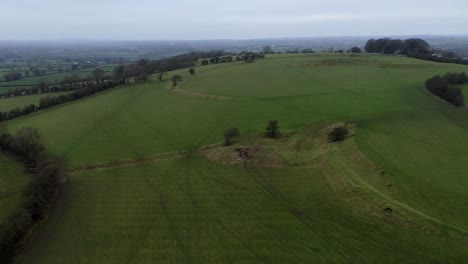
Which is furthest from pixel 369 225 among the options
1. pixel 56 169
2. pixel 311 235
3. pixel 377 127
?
pixel 56 169

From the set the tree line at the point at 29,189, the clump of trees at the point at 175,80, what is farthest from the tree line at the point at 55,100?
the tree line at the point at 29,189

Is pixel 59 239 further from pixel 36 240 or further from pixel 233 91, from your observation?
pixel 233 91

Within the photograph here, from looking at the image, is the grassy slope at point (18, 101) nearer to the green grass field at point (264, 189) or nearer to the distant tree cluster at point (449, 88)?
the green grass field at point (264, 189)

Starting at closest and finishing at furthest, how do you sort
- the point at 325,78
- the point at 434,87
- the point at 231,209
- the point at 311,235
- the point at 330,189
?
the point at 311,235 → the point at 231,209 → the point at 330,189 → the point at 434,87 → the point at 325,78

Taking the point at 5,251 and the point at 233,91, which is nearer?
the point at 5,251

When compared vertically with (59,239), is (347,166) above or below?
above

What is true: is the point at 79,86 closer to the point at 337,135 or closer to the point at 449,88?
the point at 337,135

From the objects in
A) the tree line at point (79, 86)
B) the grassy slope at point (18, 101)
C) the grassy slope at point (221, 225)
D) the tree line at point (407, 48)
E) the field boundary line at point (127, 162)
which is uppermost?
the tree line at point (407, 48)
